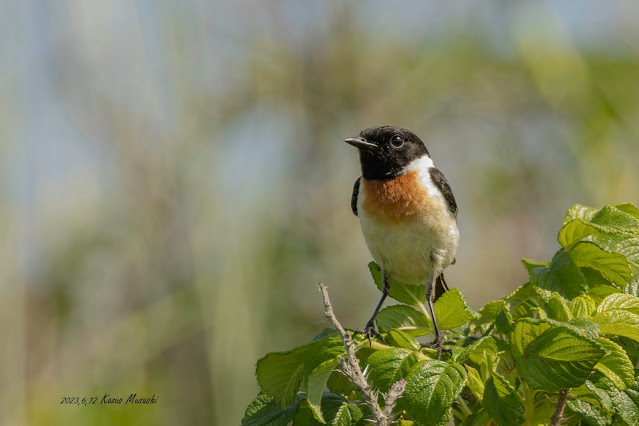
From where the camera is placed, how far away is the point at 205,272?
8.97 feet

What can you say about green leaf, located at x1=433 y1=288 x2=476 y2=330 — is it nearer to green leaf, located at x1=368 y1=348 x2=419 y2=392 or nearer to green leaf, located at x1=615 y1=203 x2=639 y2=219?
green leaf, located at x1=368 y1=348 x2=419 y2=392

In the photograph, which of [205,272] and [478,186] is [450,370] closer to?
[205,272]

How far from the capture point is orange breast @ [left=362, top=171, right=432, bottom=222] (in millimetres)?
2635

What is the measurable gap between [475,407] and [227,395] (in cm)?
141

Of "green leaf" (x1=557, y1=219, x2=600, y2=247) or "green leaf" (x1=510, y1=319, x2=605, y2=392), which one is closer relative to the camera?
"green leaf" (x1=510, y1=319, x2=605, y2=392)

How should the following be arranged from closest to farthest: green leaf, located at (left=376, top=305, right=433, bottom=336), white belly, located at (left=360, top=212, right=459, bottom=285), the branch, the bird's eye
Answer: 1. the branch
2. green leaf, located at (left=376, top=305, right=433, bottom=336)
3. white belly, located at (left=360, top=212, right=459, bottom=285)
4. the bird's eye

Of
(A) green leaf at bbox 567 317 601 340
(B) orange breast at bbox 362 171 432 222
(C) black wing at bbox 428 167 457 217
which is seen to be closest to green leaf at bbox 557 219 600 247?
(A) green leaf at bbox 567 317 601 340

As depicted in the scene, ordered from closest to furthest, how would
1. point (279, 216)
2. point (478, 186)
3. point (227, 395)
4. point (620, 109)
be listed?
1. point (227, 395)
2. point (620, 109)
3. point (279, 216)
4. point (478, 186)

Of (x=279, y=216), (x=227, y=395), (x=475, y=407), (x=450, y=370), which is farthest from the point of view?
(x=279, y=216)

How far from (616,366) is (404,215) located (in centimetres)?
143

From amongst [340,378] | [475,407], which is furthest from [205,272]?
[475,407]

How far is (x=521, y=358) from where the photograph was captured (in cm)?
126

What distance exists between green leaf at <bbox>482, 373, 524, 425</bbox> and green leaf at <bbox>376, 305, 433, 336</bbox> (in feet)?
1.14

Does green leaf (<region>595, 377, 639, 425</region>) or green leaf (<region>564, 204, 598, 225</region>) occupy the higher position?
green leaf (<region>564, 204, 598, 225</region>)
